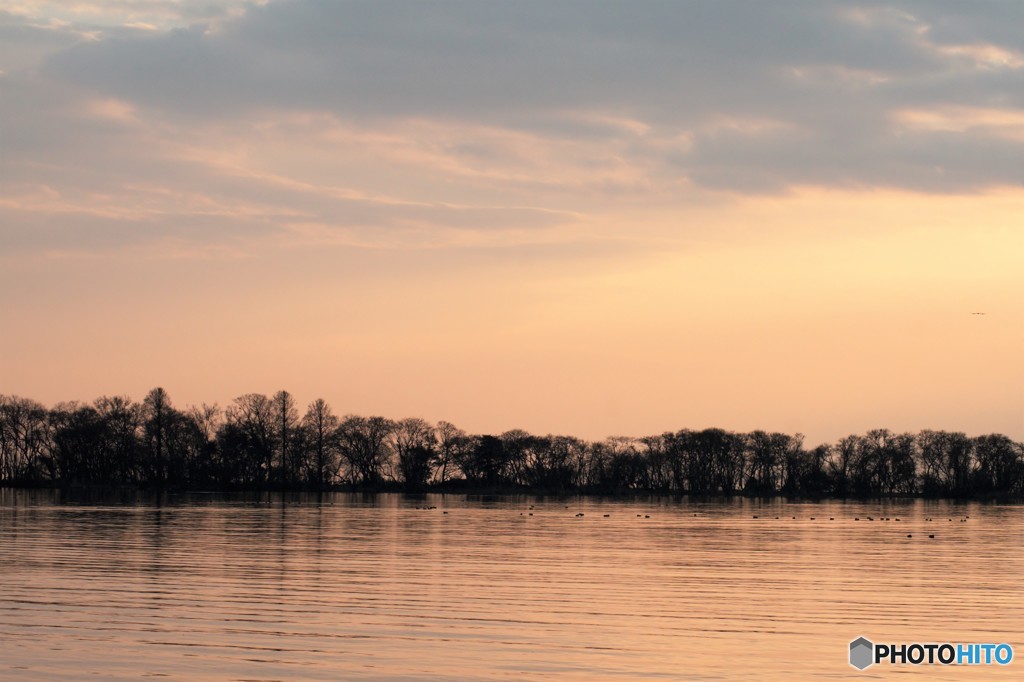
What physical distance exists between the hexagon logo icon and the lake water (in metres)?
0.34

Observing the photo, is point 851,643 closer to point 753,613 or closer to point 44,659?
point 753,613

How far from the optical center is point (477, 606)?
34344 millimetres

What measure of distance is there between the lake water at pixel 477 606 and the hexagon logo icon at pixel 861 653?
1.13 ft

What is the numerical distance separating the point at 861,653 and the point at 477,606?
11581 millimetres

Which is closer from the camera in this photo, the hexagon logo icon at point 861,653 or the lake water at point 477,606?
the lake water at point 477,606

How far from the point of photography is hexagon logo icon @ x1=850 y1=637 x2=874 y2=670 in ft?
84.9

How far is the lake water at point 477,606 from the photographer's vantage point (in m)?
25.3

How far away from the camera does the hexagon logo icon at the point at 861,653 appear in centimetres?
2587

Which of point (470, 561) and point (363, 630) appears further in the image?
point (470, 561)

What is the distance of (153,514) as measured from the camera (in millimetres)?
96250

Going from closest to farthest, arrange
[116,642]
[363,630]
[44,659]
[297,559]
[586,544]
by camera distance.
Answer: [44,659], [116,642], [363,630], [297,559], [586,544]

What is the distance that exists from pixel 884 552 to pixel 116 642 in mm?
43099

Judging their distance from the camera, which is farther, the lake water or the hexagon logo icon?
the hexagon logo icon

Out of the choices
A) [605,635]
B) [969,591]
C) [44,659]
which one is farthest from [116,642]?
[969,591]
